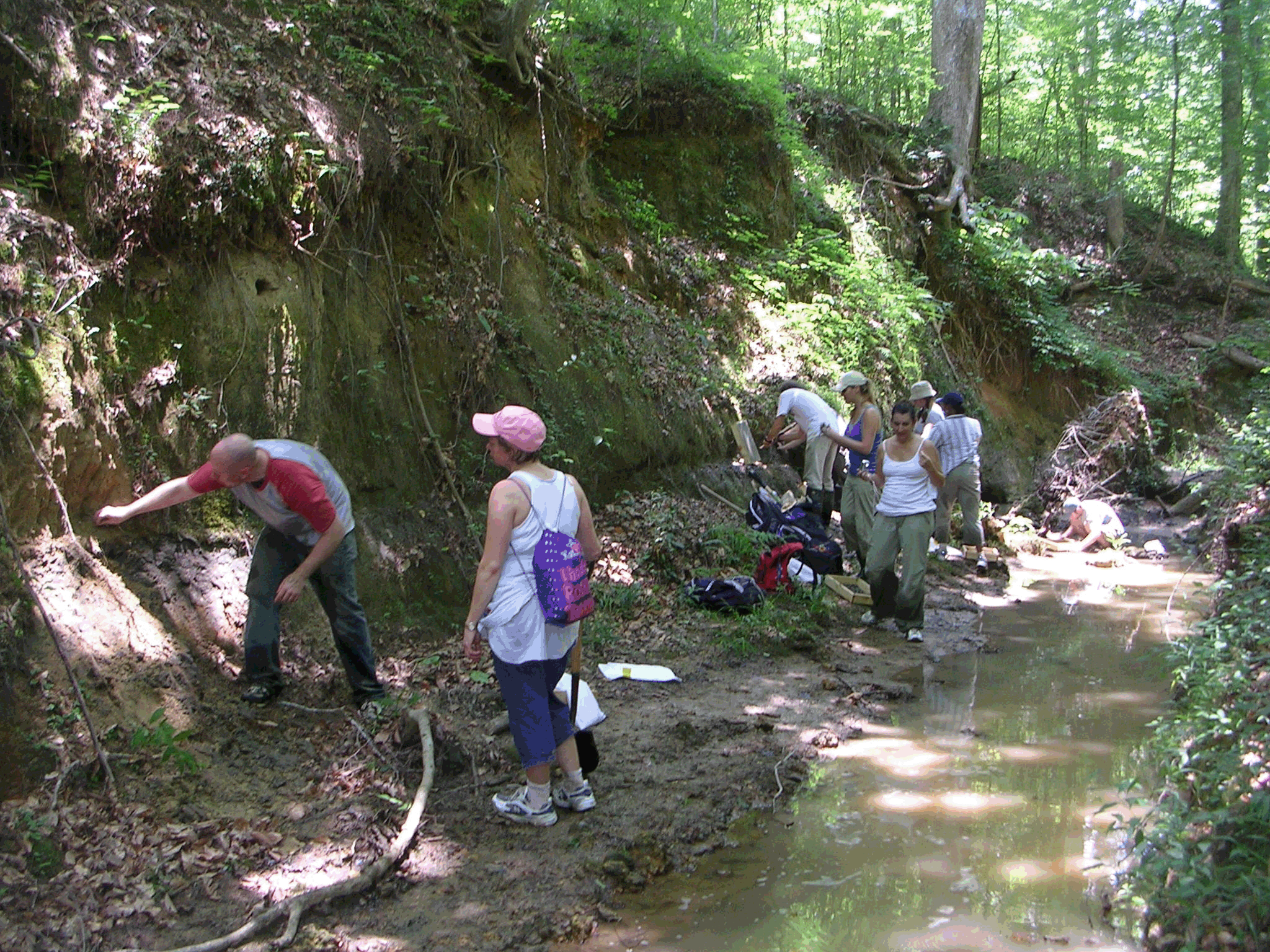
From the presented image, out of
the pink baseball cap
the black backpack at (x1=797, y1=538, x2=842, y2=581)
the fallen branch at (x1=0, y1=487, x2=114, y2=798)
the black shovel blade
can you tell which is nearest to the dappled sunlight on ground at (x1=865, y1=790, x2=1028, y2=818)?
the black shovel blade

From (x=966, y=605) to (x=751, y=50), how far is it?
32.3ft

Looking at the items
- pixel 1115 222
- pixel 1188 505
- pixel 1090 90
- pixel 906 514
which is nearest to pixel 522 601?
pixel 906 514

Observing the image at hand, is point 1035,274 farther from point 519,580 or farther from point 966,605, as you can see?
point 519,580

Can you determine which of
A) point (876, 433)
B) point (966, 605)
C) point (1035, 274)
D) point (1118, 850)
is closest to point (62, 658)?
point (1118, 850)

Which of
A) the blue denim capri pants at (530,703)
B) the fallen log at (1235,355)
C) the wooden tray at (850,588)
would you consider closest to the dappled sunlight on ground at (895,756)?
the blue denim capri pants at (530,703)

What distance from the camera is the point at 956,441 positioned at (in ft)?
37.9

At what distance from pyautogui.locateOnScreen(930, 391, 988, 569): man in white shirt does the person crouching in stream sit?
297 cm

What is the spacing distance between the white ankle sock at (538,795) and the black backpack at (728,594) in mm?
4002

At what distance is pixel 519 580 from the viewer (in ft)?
15.3

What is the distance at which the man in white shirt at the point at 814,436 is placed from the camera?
10.9m

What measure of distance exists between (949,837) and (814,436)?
6569 millimetres

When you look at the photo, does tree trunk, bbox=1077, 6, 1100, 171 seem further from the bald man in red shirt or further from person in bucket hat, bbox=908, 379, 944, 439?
the bald man in red shirt

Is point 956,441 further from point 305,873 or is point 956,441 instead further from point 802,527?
point 305,873

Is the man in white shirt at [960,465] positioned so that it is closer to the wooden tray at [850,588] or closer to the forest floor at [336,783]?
the wooden tray at [850,588]
